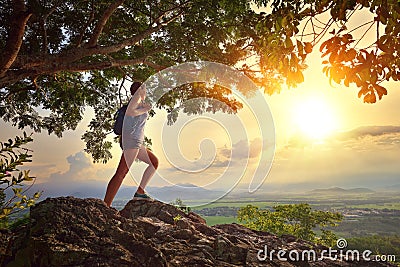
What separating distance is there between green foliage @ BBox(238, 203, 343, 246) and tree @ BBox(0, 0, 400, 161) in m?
4.26

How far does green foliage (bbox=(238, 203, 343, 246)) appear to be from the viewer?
1093cm

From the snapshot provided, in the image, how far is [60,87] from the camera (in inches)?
441

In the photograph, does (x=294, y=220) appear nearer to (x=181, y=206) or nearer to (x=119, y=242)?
(x=181, y=206)

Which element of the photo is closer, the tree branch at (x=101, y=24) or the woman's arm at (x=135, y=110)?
the woman's arm at (x=135, y=110)

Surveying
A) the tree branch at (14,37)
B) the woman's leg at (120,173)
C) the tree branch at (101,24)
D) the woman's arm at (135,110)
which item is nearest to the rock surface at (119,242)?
the woman's leg at (120,173)

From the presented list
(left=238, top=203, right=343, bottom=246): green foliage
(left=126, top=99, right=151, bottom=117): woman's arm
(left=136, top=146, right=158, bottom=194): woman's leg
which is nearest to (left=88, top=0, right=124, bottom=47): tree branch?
(left=126, top=99, right=151, bottom=117): woman's arm

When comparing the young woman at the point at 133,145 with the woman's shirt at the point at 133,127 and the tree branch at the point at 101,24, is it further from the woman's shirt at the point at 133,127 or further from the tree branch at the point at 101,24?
the tree branch at the point at 101,24

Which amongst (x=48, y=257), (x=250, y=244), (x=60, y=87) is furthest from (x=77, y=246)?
(x=60, y=87)

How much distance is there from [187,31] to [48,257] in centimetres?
672

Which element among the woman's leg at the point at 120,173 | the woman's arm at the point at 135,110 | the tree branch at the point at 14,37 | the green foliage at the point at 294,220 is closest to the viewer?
the woman's leg at the point at 120,173

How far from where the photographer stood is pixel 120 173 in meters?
5.91

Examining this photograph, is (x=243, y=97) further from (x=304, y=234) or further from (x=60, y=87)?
(x=60, y=87)

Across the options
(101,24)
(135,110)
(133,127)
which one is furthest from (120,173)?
(101,24)

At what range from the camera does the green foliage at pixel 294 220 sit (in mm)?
10930
